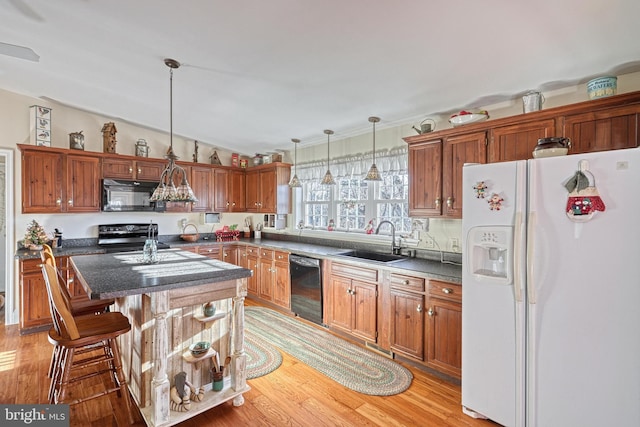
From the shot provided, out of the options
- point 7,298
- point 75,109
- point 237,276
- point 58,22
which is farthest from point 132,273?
point 75,109

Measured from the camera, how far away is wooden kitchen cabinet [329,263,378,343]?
3.16 metres

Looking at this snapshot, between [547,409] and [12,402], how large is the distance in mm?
3591

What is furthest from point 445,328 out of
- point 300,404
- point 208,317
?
point 208,317

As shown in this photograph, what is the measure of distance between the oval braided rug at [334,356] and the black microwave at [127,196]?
2.21 metres

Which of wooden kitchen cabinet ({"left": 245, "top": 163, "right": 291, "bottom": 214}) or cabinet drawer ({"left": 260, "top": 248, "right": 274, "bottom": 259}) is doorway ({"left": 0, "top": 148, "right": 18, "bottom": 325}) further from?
wooden kitchen cabinet ({"left": 245, "top": 163, "right": 291, "bottom": 214})

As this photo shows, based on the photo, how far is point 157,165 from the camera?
4.77m

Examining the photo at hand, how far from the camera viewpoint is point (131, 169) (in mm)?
4523

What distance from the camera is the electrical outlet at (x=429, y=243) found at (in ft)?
11.0

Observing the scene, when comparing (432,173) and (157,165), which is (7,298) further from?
(432,173)

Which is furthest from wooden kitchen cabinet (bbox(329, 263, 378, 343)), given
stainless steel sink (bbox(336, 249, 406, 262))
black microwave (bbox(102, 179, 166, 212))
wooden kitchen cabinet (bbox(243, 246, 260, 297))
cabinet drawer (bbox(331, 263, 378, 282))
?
black microwave (bbox(102, 179, 166, 212))

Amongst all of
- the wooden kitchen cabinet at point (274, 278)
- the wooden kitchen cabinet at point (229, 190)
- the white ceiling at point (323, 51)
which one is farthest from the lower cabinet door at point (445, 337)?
the wooden kitchen cabinet at point (229, 190)

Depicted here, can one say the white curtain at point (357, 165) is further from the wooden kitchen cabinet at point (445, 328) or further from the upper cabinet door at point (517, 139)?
the wooden kitchen cabinet at point (445, 328)

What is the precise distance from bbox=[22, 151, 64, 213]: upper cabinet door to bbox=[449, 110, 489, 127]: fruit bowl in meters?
4.57

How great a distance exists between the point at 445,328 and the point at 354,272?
1.04m
